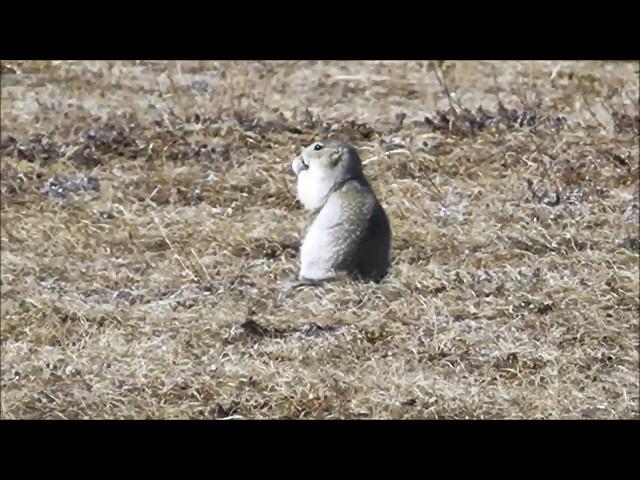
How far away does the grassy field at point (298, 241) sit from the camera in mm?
6727

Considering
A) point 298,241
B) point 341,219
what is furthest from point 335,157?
point 298,241

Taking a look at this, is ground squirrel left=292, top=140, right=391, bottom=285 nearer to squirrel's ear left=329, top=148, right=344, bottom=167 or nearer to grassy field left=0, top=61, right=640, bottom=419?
squirrel's ear left=329, top=148, right=344, bottom=167

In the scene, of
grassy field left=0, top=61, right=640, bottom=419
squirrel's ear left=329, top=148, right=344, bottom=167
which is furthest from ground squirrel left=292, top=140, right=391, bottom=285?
grassy field left=0, top=61, right=640, bottom=419

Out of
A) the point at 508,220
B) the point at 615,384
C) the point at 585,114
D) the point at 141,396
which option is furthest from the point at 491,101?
the point at 141,396

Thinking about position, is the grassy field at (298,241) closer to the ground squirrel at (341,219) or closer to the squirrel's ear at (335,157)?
the ground squirrel at (341,219)

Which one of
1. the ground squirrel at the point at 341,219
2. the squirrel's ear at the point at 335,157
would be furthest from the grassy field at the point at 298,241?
the squirrel's ear at the point at 335,157

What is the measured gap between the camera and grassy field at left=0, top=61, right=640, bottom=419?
265 inches

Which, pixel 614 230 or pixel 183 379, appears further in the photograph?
pixel 614 230

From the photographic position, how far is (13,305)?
757cm

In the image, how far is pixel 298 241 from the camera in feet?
27.1

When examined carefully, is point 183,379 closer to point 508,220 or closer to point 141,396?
point 141,396

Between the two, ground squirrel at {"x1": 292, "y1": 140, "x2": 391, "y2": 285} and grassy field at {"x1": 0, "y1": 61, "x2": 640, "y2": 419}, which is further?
ground squirrel at {"x1": 292, "y1": 140, "x2": 391, "y2": 285}

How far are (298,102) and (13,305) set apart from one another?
3.59m

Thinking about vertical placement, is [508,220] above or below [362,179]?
below
